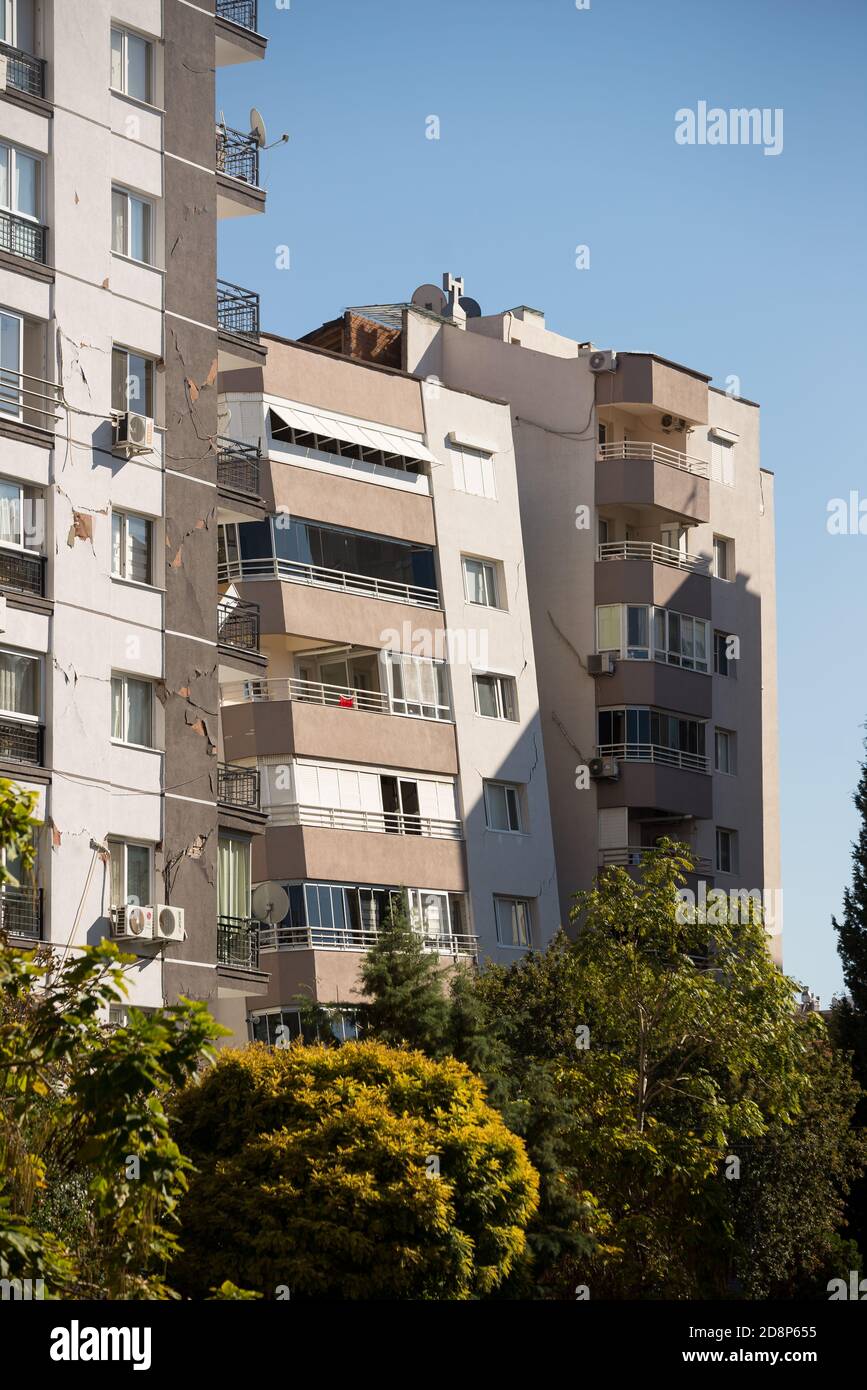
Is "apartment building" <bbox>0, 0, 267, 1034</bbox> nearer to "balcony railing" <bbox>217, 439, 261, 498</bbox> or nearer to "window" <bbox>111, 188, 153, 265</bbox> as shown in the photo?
"window" <bbox>111, 188, 153, 265</bbox>

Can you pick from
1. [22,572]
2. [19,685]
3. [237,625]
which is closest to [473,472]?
[237,625]

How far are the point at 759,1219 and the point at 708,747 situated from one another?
21.2 metres

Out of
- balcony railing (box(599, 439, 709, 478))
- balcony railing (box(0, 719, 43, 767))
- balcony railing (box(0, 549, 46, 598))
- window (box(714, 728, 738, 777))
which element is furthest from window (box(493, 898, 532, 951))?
balcony railing (box(0, 549, 46, 598))

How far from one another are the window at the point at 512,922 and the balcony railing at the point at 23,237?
20211mm

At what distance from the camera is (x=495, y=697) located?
52719mm

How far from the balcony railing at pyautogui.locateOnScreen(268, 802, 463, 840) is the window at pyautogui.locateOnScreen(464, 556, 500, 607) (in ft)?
18.1

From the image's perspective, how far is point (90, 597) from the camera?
120 ft

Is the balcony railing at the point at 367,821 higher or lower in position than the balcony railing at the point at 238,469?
lower

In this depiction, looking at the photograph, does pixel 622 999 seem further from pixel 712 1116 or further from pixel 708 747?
pixel 708 747

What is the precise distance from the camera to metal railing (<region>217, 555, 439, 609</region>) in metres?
47.4

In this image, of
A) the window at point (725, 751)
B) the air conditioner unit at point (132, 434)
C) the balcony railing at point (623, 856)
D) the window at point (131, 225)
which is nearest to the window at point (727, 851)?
the window at point (725, 751)

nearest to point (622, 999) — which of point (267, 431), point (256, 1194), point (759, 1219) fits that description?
point (759, 1219)

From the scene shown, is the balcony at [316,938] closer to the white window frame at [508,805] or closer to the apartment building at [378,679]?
the apartment building at [378,679]

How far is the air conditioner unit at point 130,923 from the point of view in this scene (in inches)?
1412
